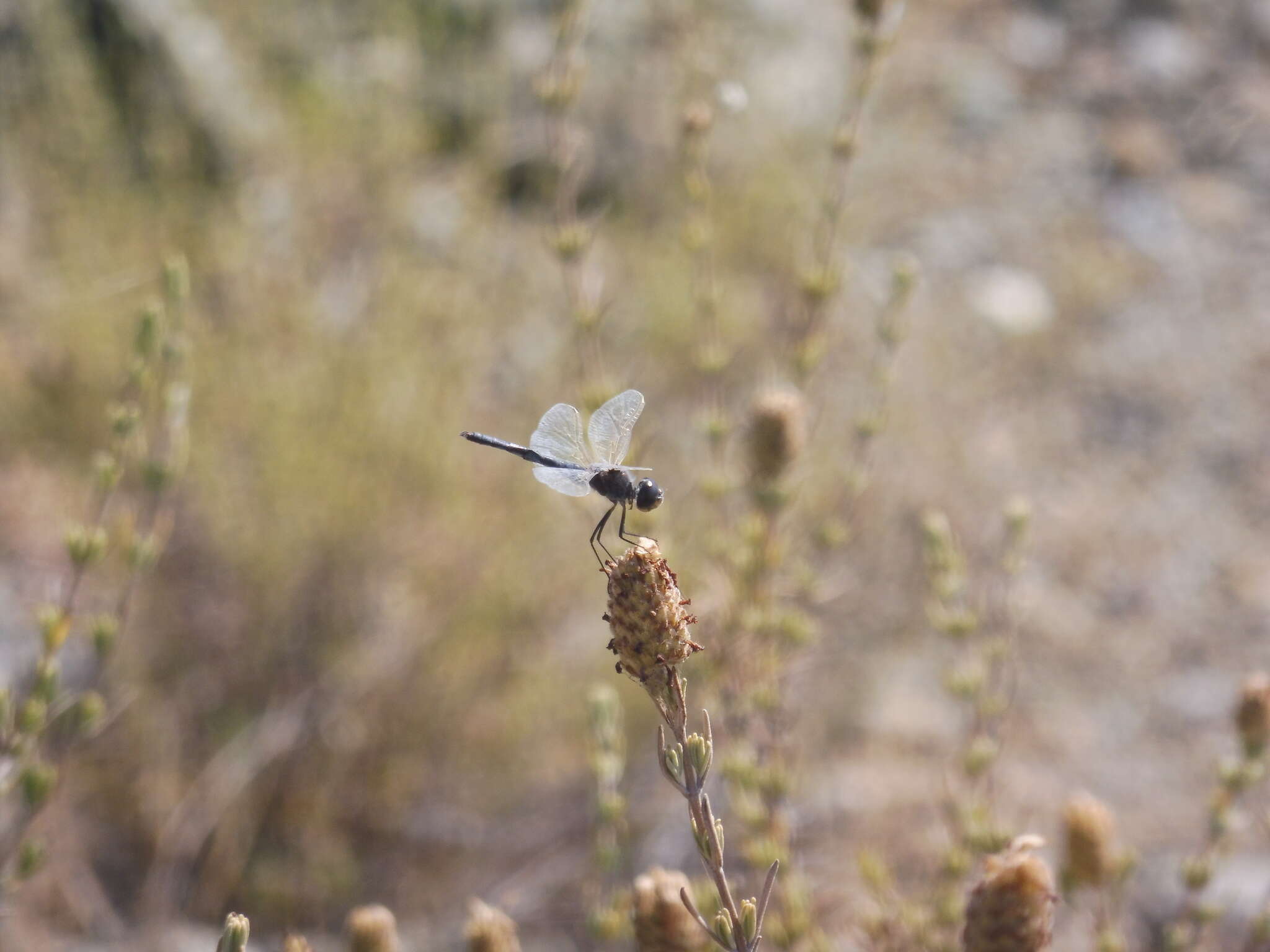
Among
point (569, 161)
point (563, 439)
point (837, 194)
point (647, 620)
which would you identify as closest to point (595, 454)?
point (563, 439)

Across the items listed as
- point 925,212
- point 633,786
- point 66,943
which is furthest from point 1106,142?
point 66,943

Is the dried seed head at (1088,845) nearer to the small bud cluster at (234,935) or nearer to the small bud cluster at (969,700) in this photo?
the small bud cluster at (969,700)

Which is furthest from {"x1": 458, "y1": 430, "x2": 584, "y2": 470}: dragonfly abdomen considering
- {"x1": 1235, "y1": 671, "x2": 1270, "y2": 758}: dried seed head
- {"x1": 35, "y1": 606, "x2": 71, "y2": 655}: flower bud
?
{"x1": 1235, "y1": 671, "x2": 1270, "y2": 758}: dried seed head

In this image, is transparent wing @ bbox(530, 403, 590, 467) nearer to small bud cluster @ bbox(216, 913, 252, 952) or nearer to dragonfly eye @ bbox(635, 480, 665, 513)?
dragonfly eye @ bbox(635, 480, 665, 513)

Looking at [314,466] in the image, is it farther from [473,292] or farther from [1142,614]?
[1142,614]

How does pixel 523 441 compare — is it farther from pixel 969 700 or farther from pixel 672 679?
pixel 672 679
